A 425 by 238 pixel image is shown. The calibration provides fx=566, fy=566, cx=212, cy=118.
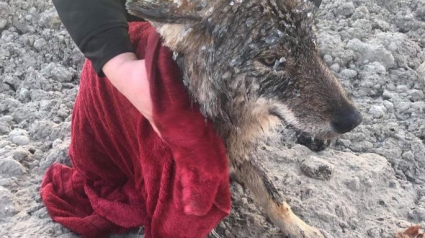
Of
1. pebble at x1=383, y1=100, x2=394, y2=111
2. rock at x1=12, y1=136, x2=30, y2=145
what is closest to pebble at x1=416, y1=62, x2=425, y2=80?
pebble at x1=383, y1=100, x2=394, y2=111

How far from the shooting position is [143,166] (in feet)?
7.09

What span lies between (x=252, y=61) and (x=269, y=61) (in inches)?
2.3

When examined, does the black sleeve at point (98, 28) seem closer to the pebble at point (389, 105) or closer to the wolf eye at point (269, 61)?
the wolf eye at point (269, 61)

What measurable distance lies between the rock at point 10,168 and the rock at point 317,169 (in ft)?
4.58

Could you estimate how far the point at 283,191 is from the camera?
277 cm

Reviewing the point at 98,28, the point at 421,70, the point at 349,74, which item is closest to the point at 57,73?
the point at 98,28

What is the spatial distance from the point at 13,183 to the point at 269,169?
1.25 m

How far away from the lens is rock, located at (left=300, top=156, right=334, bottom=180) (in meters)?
2.77

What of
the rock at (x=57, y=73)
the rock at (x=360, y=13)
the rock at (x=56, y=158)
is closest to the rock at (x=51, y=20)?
the rock at (x=57, y=73)

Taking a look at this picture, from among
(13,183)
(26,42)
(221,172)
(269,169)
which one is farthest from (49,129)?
(221,172)

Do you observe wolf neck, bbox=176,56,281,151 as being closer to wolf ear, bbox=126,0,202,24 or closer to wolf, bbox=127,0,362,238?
wolf, bbox=127,0,362,238

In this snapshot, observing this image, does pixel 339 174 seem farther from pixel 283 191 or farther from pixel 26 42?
pixel 26 42

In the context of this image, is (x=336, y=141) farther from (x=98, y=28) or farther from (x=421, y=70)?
(x=98, y=28)

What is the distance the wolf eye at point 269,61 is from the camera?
1836mm
